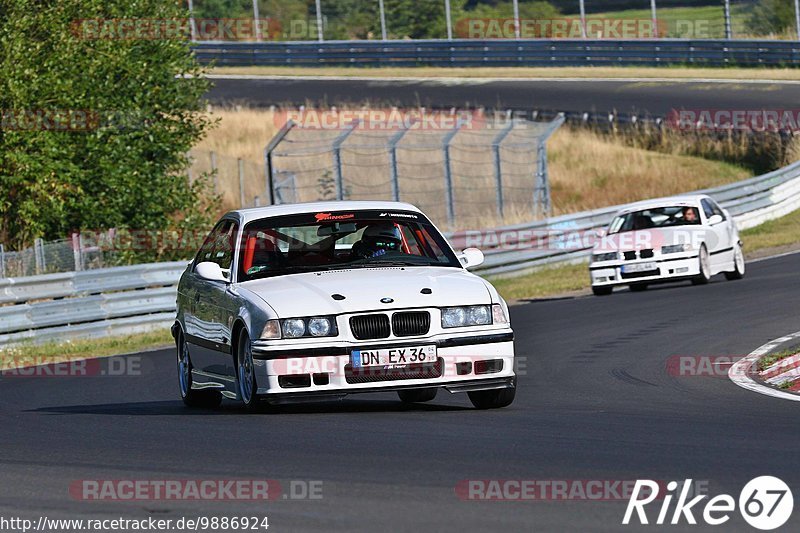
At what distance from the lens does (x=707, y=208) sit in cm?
2414

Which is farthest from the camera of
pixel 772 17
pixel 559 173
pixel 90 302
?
pixel 772 17

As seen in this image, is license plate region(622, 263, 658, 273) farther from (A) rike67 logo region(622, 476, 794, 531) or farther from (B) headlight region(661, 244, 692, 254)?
(A) rike67 logo region(622, 476, 794, 531)

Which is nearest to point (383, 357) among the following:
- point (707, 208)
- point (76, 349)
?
point (76, 349)

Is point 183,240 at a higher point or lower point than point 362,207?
lower

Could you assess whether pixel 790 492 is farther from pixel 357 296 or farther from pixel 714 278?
pixel 714 278

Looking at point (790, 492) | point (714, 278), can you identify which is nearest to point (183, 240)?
point (714, 278)

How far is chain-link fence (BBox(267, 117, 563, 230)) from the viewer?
32750 millimetres

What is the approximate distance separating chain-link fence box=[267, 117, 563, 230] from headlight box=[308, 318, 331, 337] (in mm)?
20391

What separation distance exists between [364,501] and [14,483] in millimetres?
2060

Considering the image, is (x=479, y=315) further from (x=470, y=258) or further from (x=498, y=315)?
(x=470, y=258)

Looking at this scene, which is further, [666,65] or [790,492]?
[666,65]

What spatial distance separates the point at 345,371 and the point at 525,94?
37068 mm

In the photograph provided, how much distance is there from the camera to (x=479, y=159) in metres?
40.4

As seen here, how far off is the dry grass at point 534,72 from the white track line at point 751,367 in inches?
1268
